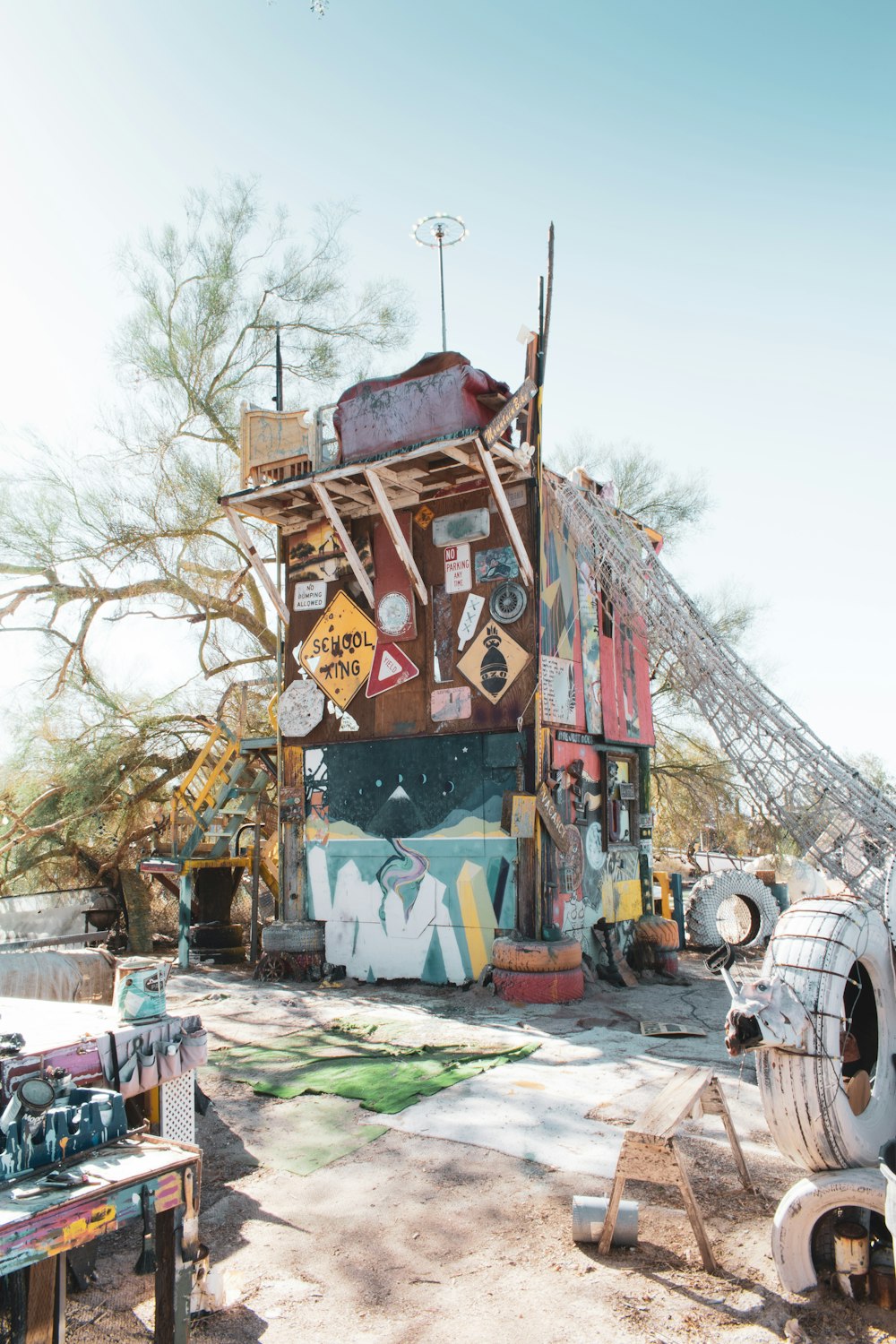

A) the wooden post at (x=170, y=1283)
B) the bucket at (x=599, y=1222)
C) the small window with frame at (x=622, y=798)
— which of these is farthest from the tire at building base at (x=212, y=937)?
the wooden post at (x=170, y=1283)

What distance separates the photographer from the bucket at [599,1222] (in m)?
4.44

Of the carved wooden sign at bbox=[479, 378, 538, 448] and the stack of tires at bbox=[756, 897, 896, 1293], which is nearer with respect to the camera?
the stack of tires at bbox=[756, 897, 896, 1293]

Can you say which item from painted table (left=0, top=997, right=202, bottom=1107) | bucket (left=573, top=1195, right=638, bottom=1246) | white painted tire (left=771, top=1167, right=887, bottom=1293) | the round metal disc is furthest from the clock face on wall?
white painted tire (left=771, top=1167, right=887, bottom=1293)

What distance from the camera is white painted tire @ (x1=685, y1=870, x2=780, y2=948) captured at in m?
15.3

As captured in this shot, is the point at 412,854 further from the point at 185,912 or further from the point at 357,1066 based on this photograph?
the point at 185,912

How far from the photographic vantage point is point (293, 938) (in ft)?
41.5

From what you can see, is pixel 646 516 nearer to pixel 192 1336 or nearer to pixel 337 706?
pixel 337 706

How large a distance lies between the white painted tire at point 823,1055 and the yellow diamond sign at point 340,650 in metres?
9.24

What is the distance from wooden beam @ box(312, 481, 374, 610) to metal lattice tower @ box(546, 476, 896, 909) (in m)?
2.80

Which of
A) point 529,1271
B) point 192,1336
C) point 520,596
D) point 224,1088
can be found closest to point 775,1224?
point 529,1271

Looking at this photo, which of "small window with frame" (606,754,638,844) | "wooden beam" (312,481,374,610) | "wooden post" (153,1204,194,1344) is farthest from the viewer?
"small window with frame" (606,754,638,844)

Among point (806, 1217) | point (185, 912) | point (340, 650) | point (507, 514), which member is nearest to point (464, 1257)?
point (806, 1217)

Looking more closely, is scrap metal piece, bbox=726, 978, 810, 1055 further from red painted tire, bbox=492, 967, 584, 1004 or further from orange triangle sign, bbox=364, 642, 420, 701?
orange triangle sign, bbox=364, 642, 420, 701

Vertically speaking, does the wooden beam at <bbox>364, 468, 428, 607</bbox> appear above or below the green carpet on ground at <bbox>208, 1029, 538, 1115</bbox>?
above
